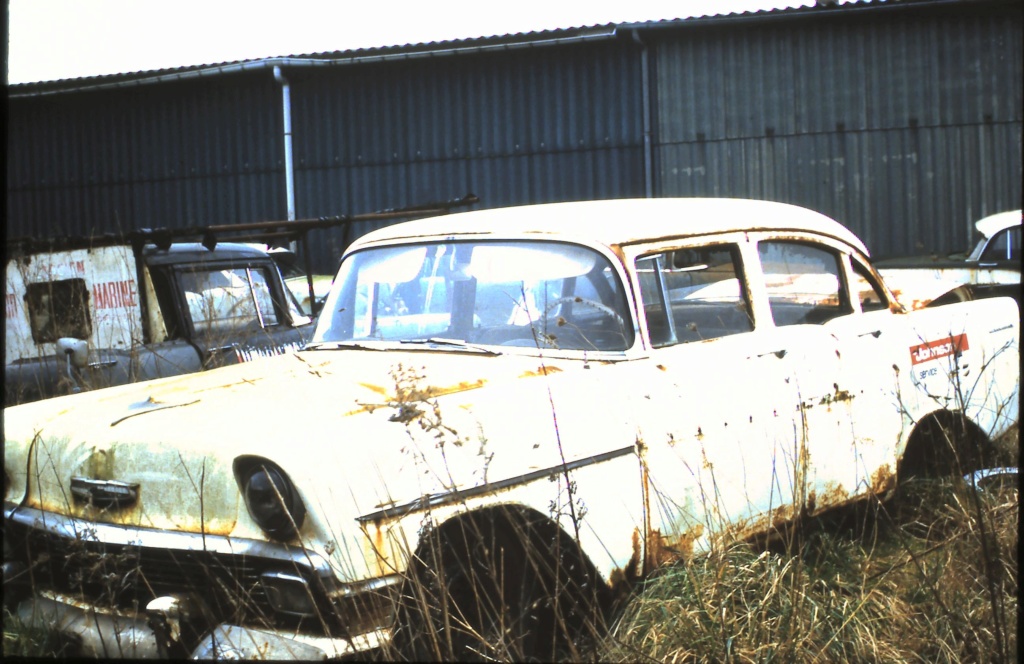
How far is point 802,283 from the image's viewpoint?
4215 millimetres

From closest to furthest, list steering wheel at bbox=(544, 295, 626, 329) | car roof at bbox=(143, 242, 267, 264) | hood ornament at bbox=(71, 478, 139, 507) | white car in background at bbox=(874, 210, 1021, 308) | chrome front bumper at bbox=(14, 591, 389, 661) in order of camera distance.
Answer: chrome front bumper at bbox=(14, 591, 389, 661), hood ornament at bbox=(71, 478, 139, 507), steering wheel at bbox=(544, 295, 626, 329), car roof at bbox=(143, 242, 267, 264), white car in background at bbox=(874, 210, 1021, 308)

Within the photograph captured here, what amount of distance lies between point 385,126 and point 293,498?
1196 cm

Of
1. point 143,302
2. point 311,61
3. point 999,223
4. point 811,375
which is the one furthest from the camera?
point 311,61

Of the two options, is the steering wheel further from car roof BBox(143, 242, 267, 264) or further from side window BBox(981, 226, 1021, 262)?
side window BBox(981, 226, 1021, 262)

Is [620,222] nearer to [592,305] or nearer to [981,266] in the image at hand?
[592,305]

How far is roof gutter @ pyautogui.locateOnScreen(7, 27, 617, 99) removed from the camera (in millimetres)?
12938

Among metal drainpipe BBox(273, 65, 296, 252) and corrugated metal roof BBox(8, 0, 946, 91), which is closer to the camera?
corrugated metal roof BBox(8, 0, 946, 91)

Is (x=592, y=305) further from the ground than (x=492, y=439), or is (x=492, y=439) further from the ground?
(x=592, y=305)

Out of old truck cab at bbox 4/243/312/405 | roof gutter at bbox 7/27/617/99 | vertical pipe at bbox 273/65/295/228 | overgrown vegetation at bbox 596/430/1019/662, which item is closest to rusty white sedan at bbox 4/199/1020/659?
overgrown vegetation at bbox 596/430/1019/662

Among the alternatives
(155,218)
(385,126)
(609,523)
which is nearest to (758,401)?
(609,523)

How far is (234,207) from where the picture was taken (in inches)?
582

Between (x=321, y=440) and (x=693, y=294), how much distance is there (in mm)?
1747

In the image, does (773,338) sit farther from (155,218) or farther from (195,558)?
(155,218)

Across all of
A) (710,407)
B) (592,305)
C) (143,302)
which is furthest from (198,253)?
(710,407)
